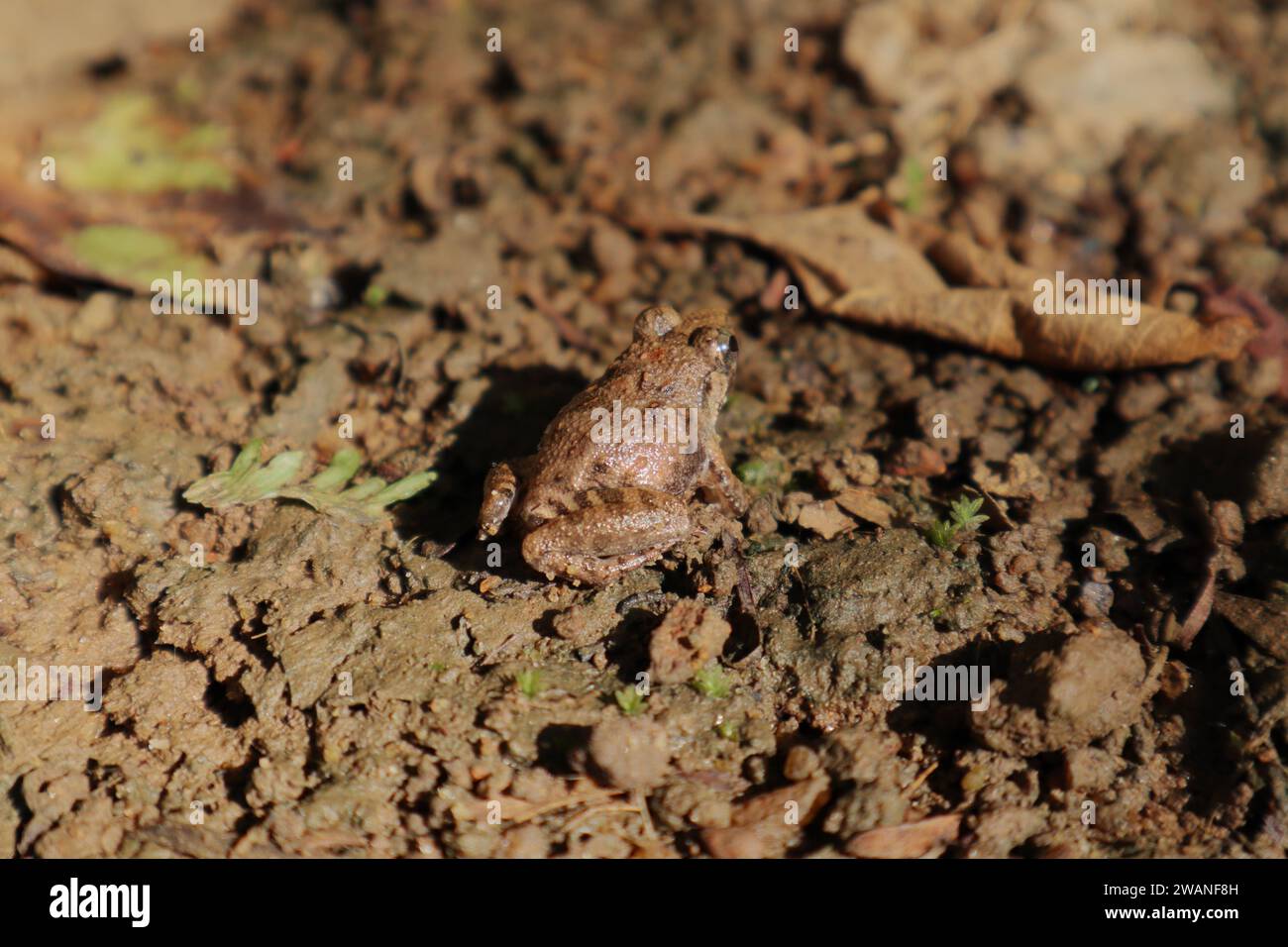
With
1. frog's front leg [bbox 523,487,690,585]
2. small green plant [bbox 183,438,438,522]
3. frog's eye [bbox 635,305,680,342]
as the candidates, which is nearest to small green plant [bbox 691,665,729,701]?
frog's front leg [bbox 523,487,690,585]

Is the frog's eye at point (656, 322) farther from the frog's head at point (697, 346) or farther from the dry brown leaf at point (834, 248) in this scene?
the dry brown leaf at point (834, 248)

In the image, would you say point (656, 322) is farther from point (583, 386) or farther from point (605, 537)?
point (605, 537)

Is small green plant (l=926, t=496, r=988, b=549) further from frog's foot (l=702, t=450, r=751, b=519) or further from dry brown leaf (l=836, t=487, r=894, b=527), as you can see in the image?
frog's foot (l=702, t=450, r=751, b=519)

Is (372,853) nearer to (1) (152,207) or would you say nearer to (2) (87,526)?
(2) (87,526)

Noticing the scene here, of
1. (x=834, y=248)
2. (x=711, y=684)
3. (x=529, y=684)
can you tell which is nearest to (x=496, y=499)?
(x=529, y=684)

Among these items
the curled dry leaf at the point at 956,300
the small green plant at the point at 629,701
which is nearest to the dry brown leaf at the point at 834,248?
the curled dry leaf at the point at 956,300
